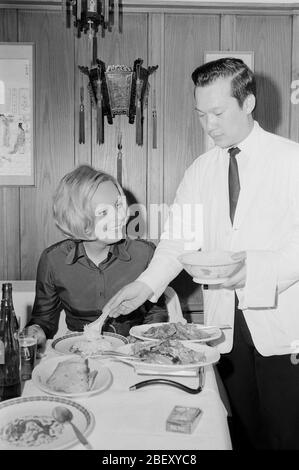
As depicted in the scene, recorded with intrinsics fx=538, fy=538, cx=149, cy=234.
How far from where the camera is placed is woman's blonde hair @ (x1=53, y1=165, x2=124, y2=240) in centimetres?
216

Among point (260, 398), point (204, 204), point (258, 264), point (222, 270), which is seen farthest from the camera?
point (204, 204)

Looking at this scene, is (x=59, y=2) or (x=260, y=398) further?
(x=59, y=2)

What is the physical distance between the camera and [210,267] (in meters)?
1.63

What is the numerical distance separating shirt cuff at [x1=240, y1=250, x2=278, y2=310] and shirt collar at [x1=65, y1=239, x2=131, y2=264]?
2.12ft

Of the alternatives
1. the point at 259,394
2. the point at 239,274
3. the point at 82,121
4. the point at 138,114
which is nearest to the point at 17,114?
the point at 82,121

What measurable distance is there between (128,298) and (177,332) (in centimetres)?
29

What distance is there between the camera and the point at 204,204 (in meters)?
2.31

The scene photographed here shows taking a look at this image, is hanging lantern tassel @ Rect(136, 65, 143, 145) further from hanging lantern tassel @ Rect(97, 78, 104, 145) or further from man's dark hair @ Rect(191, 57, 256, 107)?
man's dark hair @ Rect(191, 57, 256, 107)

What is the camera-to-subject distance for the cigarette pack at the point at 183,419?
120 centimetres

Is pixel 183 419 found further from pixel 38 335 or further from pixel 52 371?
pixel 38 335

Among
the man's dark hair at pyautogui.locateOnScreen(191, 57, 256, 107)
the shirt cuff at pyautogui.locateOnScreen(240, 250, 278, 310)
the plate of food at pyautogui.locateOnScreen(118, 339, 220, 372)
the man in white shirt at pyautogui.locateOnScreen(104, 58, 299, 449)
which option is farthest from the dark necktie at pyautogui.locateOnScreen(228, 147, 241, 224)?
the plate of food at pyautogui.locateOnScreen(118, 339, 220, 372)

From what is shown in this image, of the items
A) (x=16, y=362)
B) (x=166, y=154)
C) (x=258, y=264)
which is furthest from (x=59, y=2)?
(x=16, y=362)

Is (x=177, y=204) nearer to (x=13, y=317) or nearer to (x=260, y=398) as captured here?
(x=260, y=398)

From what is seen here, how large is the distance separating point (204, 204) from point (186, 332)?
2.42ft
